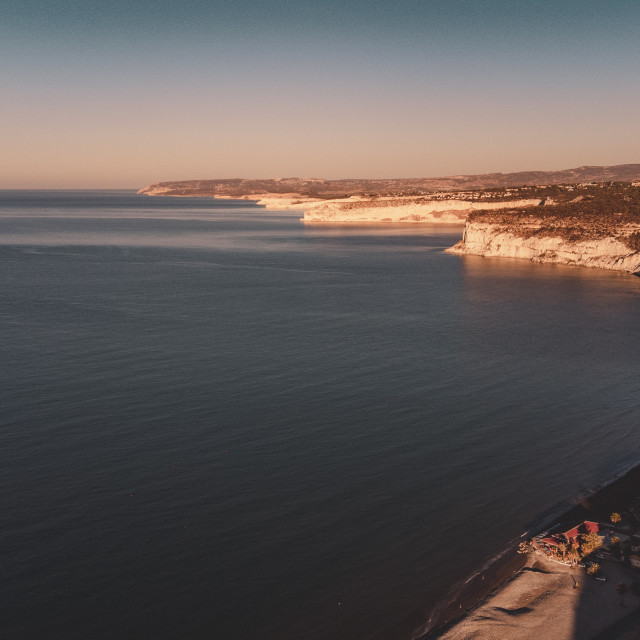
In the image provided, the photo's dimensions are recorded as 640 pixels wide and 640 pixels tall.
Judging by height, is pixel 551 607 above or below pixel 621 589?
below

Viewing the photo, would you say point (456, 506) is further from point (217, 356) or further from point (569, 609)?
point (217, 356)

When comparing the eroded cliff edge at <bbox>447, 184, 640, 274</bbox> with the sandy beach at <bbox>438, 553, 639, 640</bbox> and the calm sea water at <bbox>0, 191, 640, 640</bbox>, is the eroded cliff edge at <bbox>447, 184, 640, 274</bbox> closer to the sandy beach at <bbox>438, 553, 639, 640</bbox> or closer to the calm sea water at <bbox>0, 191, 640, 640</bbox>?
the calm sea water at <bbox>0, 191, 640, 640</bbox>

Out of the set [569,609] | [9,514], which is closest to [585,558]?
[569,609]

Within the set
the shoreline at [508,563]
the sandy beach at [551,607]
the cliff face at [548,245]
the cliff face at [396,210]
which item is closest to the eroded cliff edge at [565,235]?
the cliff face at [548,245]

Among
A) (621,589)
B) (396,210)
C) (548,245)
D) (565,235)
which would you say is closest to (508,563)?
(621,589)

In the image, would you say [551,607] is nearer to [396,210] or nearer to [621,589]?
[621,589]
